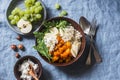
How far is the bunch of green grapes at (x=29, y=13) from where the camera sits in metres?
1.13

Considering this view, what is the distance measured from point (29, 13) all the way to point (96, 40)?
22 centimetres

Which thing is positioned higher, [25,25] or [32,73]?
[25,25]

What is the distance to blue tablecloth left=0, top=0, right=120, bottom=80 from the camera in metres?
1.11

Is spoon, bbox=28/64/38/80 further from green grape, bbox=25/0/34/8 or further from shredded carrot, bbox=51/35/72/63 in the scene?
green grape, bbox=25/0/34/8

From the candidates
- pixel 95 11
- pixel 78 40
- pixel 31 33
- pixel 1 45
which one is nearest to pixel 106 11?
pixel 95 11

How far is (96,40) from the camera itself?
1134 millimetres

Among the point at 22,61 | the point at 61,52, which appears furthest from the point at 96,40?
the point at 22,61

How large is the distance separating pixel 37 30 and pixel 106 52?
0.73ft

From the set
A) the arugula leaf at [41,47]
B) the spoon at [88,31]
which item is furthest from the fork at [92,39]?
the arugula leaf at [41,47]

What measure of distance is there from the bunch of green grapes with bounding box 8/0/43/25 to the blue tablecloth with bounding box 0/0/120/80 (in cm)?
4

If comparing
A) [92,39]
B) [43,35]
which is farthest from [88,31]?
[43,35]

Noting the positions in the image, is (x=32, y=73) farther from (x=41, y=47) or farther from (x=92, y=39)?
(x=92, y=39)

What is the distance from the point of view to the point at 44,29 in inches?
43.8

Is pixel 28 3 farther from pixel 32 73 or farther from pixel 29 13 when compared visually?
pixel 32 73
